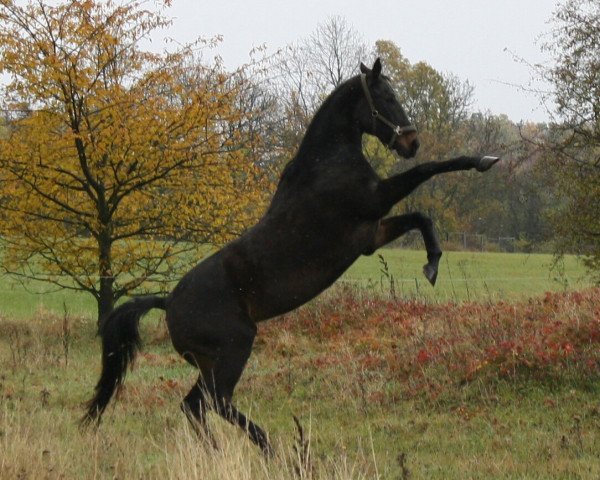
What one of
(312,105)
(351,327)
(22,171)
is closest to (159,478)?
(351,327)

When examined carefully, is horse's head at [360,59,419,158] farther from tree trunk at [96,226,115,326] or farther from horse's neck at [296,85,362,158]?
tree trunk at [96,226,115,326]

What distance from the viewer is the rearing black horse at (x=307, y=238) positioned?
5156 mm

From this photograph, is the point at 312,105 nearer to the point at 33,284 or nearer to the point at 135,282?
the point at 33,284

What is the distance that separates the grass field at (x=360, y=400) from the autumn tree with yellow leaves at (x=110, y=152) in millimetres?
1916

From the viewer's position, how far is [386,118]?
5191mm

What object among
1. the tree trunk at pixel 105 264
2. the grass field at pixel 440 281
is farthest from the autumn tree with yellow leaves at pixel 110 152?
the grass field at pixel 440 281

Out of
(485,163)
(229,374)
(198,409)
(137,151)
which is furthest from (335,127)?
(137,151)

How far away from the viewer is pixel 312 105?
125 feet

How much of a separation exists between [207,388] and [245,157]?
35.0 feet

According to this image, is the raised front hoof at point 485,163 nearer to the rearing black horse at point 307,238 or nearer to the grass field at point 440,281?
the rearing black horse at point 307,238

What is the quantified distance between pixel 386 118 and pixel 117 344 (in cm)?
273

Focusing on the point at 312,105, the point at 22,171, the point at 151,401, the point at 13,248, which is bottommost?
the point at 151,401

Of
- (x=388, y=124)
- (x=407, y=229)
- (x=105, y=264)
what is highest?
(x=105, y=264)

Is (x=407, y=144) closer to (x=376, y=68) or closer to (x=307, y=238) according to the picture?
(x=376, y=68)
